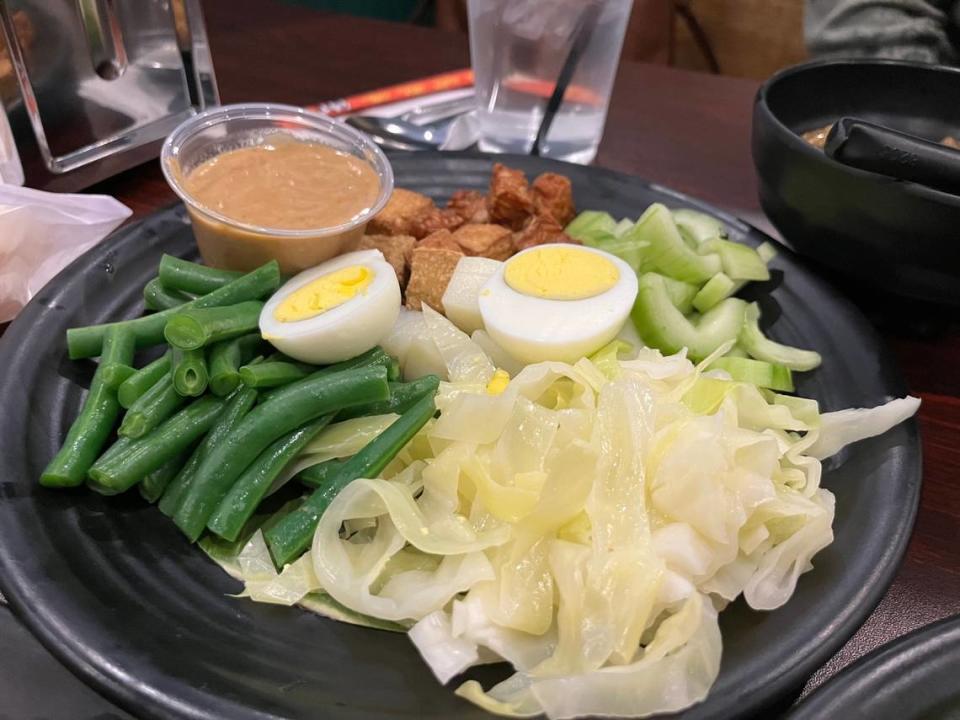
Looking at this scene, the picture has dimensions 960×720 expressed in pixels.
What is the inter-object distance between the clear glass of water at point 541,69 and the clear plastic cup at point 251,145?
2.26 feet

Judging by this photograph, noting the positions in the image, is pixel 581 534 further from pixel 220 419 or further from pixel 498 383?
pixel 220 419

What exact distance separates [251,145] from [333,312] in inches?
33.1

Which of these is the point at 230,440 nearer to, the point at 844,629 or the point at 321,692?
the point at 321,692

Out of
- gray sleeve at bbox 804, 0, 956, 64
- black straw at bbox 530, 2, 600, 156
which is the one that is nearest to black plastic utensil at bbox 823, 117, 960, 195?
black straw at bbox 530, 2, 600, 156

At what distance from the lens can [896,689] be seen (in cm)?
92

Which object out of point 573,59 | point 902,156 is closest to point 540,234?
point 573,59

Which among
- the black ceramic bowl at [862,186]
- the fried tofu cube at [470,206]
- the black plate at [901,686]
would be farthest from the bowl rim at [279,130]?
the black plate at [901,686]

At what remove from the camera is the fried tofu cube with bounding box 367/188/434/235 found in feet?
7.30

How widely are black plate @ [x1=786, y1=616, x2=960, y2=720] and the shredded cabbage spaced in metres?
0.23

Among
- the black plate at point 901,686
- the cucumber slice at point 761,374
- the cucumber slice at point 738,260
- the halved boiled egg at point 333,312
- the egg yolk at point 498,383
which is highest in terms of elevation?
the black plate at point 901,686

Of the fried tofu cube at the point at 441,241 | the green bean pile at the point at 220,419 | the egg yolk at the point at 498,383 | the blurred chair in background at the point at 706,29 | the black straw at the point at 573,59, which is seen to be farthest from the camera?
the blurred chair in background at the point at 706,29

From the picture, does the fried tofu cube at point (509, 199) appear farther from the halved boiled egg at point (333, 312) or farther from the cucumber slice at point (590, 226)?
the halved boiled egg at point (333, 312)

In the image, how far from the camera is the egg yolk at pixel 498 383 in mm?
1604

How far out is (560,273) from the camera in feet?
6.23
